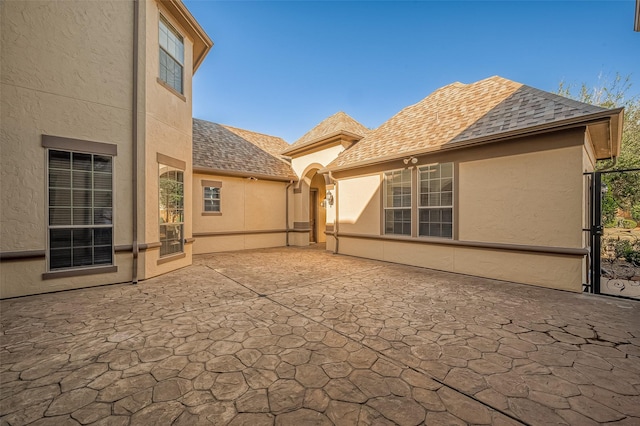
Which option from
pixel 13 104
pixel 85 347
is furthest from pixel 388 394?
pixel 13 104

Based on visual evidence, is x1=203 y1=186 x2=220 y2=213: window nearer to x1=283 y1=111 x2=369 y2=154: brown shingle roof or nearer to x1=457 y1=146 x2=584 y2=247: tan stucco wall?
x1=283 y1=111 x2=369 y2=154: brown shingle roof

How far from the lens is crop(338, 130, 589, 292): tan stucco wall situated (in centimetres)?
556

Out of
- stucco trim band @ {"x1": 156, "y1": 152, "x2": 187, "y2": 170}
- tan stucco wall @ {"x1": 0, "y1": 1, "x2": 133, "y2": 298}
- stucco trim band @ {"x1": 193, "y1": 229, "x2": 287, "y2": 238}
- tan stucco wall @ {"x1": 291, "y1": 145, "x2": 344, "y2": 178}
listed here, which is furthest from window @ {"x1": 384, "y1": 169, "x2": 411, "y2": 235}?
tan stucco wall @ {"x1": 0, "y1": 1, "x2": 133, "y2": 298}

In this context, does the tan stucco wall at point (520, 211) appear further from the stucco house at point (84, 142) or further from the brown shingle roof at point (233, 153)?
the brown shingle roof at point (233, 153)

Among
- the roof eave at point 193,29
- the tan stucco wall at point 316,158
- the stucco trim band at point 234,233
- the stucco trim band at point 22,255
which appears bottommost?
the stucco trim band at point 234,233

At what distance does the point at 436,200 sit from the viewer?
7.83 metres

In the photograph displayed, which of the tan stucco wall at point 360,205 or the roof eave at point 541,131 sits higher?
the roof eave at point 541,131

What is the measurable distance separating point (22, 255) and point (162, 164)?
3.32 metres

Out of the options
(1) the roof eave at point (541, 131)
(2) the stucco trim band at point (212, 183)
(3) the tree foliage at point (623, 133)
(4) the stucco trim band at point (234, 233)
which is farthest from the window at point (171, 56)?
(3) the tree foliage at point (623, 133)

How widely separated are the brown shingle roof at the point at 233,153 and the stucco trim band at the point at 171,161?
121 inches

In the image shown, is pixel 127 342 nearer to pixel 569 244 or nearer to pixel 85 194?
pixel 85 194

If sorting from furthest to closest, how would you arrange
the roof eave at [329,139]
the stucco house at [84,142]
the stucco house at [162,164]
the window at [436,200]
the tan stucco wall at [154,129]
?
the roof eave at [329,139] < the window at [436,200] < the tan stucco wall at [154,129] < the stucco house at [162,164] < the stucco house at [84,142]

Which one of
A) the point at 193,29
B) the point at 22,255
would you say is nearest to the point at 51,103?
the point at 22,255

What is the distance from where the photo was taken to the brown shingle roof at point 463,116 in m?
6.10
